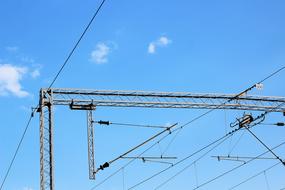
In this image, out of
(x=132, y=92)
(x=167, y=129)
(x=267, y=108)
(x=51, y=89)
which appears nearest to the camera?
(x=167, y=129)

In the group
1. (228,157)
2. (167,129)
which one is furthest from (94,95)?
(228,157)

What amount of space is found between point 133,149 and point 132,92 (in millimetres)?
6217

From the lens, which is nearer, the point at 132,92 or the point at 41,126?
the point at 41,126

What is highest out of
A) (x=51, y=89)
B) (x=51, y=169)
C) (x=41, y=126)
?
(x=51, y=89)

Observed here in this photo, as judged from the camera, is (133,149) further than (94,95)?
No

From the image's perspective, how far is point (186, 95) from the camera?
118 feet

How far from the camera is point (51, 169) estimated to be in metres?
29.6

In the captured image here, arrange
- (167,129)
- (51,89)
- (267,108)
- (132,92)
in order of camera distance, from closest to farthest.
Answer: (167,129) → (51,89) → (132,92) → (267,108)

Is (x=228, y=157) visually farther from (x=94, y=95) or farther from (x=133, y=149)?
(x=94, y=95)

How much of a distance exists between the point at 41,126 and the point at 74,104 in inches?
113

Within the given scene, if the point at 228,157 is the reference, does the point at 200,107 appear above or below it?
above

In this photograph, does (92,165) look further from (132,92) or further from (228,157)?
(228,157)

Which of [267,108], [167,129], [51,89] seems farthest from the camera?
[267,108]

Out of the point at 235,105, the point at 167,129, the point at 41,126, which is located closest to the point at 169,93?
the point at 235,105
